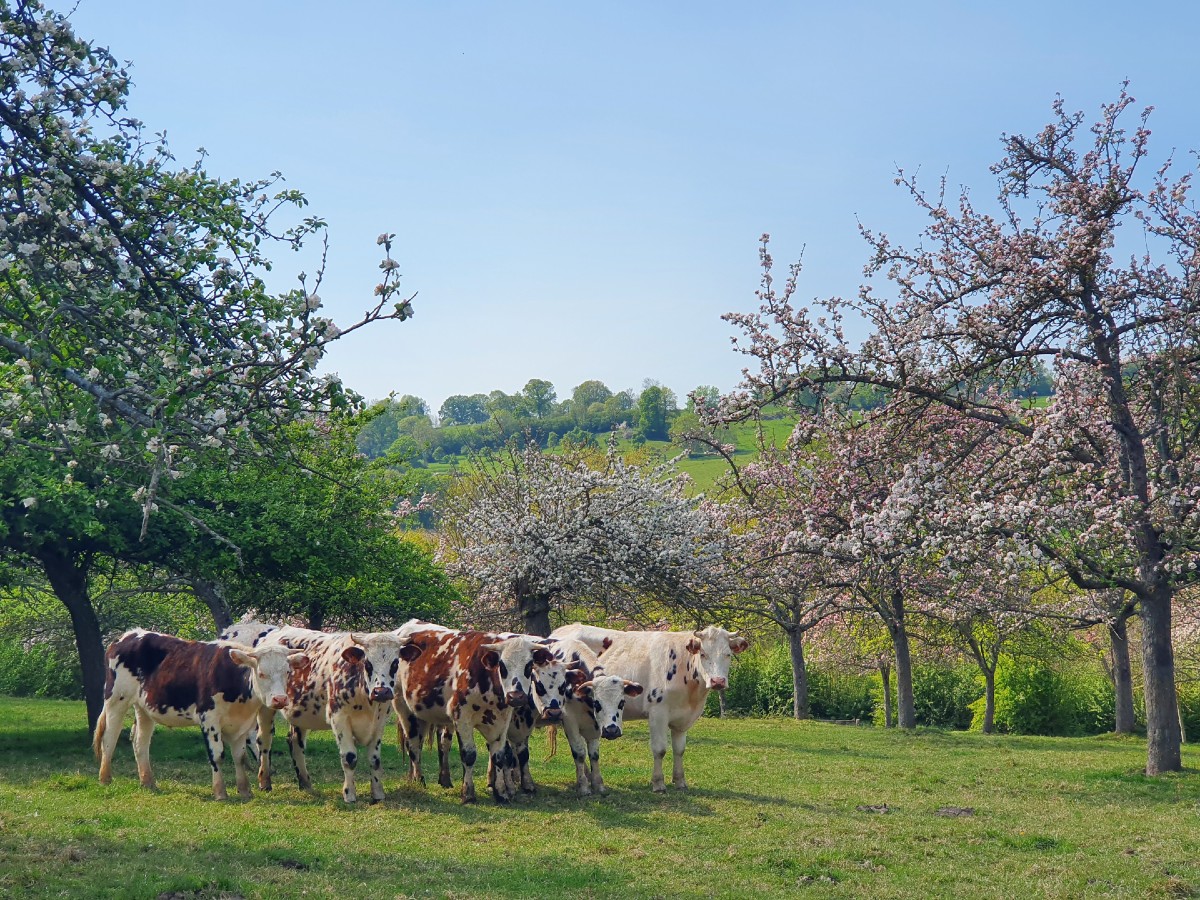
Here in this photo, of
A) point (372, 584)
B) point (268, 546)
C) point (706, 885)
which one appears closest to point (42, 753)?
point (268, 546)

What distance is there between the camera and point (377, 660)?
14.6 metres

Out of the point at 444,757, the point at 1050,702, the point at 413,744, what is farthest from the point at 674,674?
the point at 1050,702

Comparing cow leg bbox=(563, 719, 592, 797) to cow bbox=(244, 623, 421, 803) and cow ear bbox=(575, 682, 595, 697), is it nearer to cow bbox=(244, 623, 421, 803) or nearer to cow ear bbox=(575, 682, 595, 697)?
cow ear bbox=(575, 682, 595, 697)

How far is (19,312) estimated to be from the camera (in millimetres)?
10719

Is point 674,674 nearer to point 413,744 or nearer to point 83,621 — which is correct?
point 413,744

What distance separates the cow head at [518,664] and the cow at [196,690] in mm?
2846

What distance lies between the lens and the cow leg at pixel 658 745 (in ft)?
53.0

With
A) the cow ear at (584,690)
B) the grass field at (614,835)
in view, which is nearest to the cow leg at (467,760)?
the grass field at (614,835)

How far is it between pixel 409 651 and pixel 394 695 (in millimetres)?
616

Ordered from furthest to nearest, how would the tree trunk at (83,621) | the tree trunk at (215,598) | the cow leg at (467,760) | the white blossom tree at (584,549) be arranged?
the white blossom tree at (584,549), the tree trunk at (215,598), the tree trunk at (83,621), the cow leg at (467,760)

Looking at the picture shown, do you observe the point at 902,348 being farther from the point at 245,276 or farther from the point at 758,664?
the point at 758,664

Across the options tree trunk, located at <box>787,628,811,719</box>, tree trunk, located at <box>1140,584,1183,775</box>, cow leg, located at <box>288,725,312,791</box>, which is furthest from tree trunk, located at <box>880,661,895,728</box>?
cow leg, located at <box>288,725,312,791</box>

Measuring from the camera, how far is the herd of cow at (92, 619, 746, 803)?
14.7 meters

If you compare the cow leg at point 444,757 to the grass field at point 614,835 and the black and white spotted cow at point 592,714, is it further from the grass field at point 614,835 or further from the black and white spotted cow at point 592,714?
the black and white spotted cow at point 592,714
